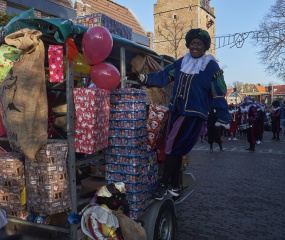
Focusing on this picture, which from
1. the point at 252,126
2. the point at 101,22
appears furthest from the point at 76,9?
the point at 101,22

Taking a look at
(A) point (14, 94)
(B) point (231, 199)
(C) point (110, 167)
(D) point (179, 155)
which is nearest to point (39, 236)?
(C) point (110, 167)

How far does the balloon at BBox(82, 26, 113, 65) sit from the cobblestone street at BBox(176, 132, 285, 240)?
2.63m

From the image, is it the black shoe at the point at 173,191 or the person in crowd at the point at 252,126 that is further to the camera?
the person in crowd at the point at 252,126

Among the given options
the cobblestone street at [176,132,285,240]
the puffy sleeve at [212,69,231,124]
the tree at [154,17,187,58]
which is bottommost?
the cobblestone street at [176,132,285,240]

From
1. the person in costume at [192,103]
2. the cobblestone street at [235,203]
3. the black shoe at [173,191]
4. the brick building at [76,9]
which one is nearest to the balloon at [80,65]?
the person in costume at [192,103]

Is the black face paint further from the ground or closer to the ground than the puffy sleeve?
further from the ground

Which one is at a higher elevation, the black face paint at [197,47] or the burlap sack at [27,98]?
the black face paint at [197,47]

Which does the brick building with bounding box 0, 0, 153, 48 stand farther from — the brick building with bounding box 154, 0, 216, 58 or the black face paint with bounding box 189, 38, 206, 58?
the brick building with bounding box 154, 0, 216, 58

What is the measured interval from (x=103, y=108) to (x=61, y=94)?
1.30m

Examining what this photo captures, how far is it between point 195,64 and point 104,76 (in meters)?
1.09

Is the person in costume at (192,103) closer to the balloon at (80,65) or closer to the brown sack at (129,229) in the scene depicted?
the brown sack at (129,229)

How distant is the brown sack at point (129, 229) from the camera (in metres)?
2.68

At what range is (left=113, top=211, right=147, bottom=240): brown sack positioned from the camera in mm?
2682

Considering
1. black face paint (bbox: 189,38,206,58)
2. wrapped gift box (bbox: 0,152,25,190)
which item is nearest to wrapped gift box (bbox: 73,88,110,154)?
wrapped gift box (bbox: 0,152,25,190)
